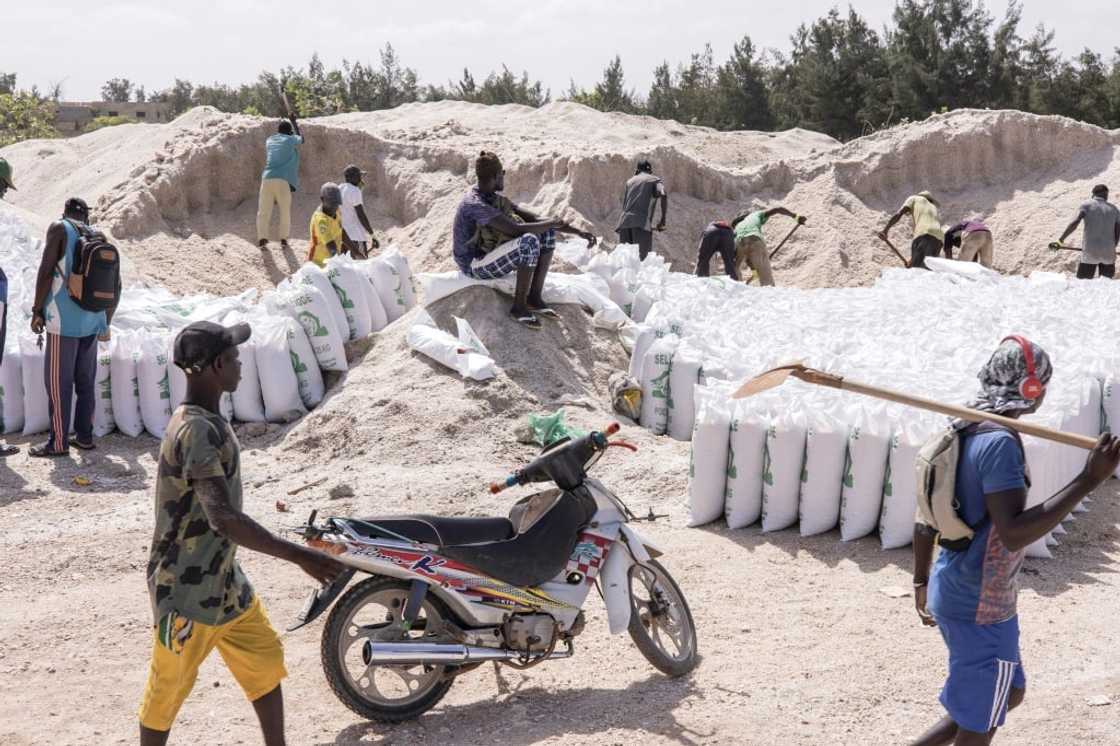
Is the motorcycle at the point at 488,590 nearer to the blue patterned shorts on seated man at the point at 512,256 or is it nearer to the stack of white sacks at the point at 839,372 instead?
the stack of white sacks at the point at 839,372

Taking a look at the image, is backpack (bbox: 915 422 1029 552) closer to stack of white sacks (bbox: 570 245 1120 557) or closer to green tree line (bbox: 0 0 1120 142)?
stack of white sacks (bbox: 570 245 1120 557)

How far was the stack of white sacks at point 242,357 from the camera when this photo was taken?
7.56 metres

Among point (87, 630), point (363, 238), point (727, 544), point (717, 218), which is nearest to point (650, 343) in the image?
point (727, 544)

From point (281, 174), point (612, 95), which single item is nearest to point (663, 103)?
point (612, 95)

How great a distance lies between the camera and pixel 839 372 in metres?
6.42

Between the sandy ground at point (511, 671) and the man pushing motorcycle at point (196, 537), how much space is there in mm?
753

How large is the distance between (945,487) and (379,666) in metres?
1.83

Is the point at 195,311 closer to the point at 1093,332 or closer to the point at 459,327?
the point at 459,327

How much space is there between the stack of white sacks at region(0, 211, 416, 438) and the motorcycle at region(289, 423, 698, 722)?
12.2ft

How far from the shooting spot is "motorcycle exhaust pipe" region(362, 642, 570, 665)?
11.9 ft

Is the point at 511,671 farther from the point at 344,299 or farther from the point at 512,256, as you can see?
the point at 344,299

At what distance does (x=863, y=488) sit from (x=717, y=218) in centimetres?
1175

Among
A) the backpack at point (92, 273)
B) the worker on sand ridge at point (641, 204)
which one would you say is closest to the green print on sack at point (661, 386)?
the backpack at point (92, 273)

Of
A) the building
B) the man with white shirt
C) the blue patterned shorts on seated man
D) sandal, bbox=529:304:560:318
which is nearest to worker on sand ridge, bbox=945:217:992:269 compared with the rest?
sandal, bbox=529:304:560:318
